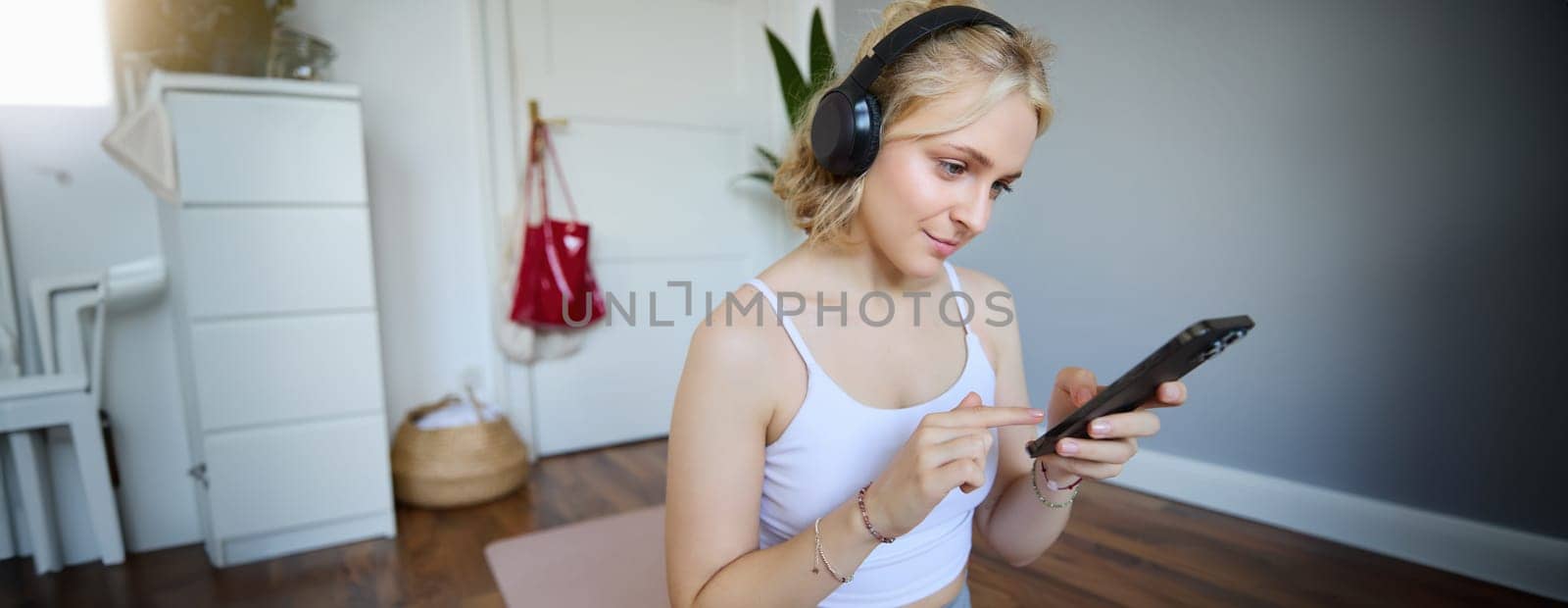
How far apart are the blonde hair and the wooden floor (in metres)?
1.21

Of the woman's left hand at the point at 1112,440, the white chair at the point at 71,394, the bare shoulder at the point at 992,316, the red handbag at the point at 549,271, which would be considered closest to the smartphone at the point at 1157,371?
the woman's left hand at the point at 1112,440

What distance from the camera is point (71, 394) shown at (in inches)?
69.0

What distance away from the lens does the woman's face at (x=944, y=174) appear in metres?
0.67

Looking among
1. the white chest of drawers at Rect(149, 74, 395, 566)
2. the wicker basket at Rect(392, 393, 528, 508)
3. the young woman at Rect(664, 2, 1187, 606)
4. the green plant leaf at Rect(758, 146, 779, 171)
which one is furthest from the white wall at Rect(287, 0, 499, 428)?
the young woman at Rect(664, 2, 1187, 606)

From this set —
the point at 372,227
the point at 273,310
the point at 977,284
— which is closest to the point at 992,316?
the point at 977,284

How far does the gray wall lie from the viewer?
1619 mm

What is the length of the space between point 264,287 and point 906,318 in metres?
1.70

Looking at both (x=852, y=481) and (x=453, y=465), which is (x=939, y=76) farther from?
(x=453, y=465)

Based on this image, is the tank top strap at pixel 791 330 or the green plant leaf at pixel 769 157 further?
the green plant leaf at pixel 769 157

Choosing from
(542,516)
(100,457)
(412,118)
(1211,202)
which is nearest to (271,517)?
(100,457)

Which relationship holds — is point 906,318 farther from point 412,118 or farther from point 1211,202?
point 412,118

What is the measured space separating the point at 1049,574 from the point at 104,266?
8.13 ft

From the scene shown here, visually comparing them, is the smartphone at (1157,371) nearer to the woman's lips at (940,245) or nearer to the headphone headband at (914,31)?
the woman's lips at (940,245)

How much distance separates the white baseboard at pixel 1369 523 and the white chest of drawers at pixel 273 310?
2.25 m
